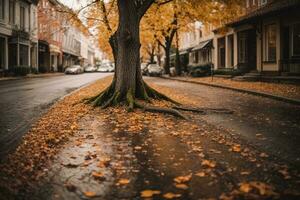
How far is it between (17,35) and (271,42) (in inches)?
1004

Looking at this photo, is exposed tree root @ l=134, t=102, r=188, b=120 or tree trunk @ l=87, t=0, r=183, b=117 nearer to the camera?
exposed tree root @ l=134, t=102, r=188, b=120

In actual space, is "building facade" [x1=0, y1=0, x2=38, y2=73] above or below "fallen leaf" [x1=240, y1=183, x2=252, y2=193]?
above

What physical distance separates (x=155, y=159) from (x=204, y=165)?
82cm

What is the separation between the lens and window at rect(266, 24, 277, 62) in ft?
84.9

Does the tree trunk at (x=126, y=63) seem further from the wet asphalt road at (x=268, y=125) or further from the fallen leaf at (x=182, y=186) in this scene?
the fallen leaf at (x=182, y=186)

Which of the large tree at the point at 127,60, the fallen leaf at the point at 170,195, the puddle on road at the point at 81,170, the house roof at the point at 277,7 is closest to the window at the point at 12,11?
the house roof at the point at 277,7

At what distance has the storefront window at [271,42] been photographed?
84.9ft

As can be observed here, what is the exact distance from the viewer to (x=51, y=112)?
11.3m

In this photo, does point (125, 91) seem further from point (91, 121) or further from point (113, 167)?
point (113, 167)

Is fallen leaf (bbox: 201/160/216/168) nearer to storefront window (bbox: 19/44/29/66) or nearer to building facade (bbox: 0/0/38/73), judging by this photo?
building facade (bbox: 0/0/38/73)

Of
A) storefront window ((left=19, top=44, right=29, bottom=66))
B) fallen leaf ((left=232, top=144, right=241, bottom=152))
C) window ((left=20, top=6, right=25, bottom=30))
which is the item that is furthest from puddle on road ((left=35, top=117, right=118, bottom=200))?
window ((left=20, top=6, right=25, bottom=30))

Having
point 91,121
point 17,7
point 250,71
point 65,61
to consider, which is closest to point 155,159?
point 91,121

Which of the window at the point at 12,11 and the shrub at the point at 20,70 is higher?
the window at the point at 12,11

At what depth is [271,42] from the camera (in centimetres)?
2628
